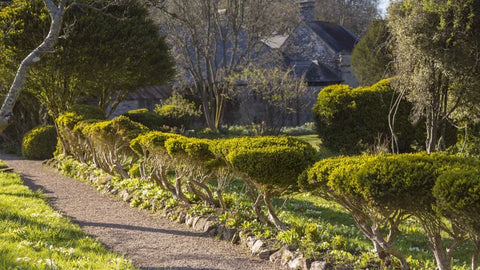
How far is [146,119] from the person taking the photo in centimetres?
1839

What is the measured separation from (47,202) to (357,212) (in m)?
6.76

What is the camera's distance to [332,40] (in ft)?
105

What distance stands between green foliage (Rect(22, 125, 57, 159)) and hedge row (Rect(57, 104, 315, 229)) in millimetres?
6118

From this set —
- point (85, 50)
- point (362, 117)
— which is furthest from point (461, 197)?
point (85, 50)

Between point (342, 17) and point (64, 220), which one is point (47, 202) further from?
point (342, 17)

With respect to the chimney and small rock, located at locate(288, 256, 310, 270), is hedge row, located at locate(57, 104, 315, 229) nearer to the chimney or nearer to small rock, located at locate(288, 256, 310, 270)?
small rock, located at locate(288, 256, 310, 270)

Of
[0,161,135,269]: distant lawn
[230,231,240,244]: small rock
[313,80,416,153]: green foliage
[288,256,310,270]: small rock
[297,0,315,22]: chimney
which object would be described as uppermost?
[297,0,315,22]: chimney

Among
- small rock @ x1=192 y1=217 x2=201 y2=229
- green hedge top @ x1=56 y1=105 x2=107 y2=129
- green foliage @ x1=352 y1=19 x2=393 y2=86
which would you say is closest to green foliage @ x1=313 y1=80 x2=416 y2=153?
green hedge top @ x1=56 y1=105 x2=107 y2=129

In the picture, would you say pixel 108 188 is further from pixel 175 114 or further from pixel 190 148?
pixel 175 114

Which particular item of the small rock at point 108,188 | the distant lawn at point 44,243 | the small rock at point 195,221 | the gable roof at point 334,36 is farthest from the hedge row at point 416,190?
the gable roof at point 334,36

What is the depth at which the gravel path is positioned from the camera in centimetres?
582

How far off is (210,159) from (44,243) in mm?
2794

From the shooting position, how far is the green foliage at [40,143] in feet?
55.3

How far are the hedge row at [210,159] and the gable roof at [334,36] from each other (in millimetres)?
23185
